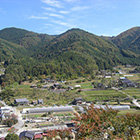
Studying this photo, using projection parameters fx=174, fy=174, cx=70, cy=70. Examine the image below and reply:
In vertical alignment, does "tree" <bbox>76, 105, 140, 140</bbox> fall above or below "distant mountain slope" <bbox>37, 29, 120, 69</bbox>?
below

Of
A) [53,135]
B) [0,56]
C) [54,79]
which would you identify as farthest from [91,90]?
[0,56]

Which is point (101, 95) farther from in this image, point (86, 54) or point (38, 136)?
point (86, 54)

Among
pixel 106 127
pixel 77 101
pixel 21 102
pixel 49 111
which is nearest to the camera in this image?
pixel 106 127

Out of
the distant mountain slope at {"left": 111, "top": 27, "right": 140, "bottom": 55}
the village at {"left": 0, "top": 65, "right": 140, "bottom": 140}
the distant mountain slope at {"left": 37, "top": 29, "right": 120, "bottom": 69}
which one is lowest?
the village at {"left": 0, "top": 65, "right": 140, "bottom": 140}

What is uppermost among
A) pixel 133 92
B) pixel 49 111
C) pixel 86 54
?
pixel 86 54

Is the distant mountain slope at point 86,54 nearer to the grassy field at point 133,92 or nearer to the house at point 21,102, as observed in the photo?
the grassy field at point 133,92

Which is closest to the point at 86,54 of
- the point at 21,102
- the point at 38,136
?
the point at 21,102

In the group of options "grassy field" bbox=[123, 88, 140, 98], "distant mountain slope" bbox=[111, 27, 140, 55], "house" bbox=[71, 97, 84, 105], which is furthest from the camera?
"distant mountain slope" bbox=[111, 27, 140, 55]

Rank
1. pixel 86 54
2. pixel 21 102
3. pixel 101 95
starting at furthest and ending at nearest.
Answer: pixel 86 54
pixel 101 95
pixel 21 102

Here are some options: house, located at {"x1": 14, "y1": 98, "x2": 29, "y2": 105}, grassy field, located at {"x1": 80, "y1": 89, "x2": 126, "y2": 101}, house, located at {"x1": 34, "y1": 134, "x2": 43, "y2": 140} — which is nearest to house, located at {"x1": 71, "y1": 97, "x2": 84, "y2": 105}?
grassy field, located at {"x1": 80, "y1": 89, "x2": 126, "y2": 101}

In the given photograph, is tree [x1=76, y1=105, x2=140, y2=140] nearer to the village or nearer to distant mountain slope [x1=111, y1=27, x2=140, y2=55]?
the village

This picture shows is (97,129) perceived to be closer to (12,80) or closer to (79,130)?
(79,130)

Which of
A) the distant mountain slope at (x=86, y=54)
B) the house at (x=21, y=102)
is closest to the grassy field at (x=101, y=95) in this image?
the house at (x=21, y=102)
